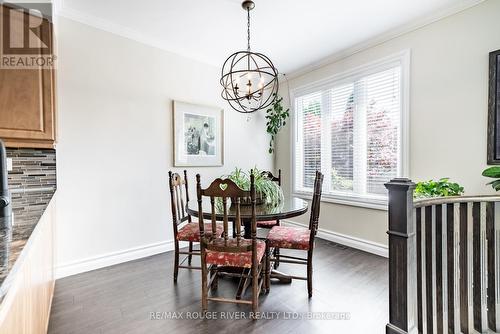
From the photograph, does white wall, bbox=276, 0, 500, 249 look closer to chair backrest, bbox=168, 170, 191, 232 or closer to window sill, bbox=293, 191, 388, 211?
window sill, bbox=293, 191, 388, 211

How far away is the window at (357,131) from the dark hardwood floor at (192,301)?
107 cm

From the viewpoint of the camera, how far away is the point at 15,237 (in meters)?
1.04

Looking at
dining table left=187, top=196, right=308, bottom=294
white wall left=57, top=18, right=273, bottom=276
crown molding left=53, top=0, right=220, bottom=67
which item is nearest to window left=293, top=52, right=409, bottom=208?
dining table left=187, top=196, right=308, bottom=294

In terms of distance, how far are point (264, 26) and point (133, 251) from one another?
306cm

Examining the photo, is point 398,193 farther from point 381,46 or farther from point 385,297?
point 381,46

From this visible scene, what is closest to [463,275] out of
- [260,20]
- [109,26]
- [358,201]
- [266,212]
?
[266,212]

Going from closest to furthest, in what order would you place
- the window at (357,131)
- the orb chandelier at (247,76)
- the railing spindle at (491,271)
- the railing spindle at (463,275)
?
1. the railing spindle at (463,275)
2. the railing spindle at (491,271)
3. the orb chandelier at (247,76)
4. the window at (357,131)

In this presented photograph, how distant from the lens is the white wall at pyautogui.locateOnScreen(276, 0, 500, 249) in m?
2.32

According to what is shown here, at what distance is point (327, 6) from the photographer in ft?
8.14

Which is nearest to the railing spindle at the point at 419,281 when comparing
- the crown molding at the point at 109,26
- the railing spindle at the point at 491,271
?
the railing spindle at the point at 491,271

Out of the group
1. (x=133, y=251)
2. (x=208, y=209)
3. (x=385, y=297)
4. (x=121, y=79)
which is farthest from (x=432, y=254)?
(x=121, y=79)

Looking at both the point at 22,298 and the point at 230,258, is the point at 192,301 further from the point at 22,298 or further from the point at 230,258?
the point at 22,298

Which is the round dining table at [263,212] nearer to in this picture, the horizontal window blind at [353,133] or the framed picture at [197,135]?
the framed picture at [197,135]

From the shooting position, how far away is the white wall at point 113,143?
8.44ft
